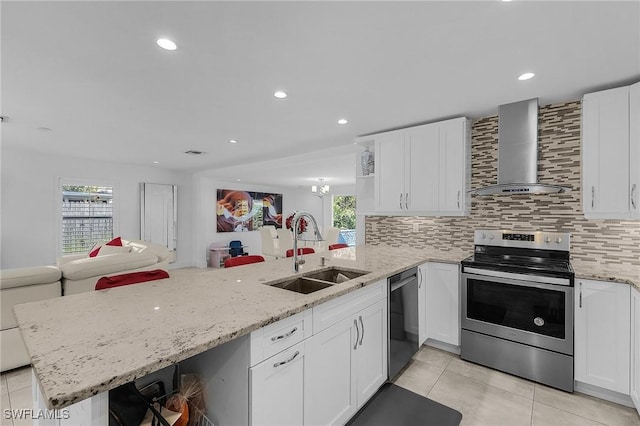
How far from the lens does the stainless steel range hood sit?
2566 mm

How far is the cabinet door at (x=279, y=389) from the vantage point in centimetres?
117

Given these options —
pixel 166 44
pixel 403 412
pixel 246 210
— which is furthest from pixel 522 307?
pixel 246 210

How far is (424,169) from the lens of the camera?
3.14 meters

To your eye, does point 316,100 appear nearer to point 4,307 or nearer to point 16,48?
point 16,48

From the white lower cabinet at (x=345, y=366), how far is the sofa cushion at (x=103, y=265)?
261 cm

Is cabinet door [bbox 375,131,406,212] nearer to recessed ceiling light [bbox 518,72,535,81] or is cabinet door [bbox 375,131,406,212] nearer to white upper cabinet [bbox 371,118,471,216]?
white upper cabinet [bbox 371,118,471,216]

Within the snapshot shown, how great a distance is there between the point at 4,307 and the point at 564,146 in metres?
5.07

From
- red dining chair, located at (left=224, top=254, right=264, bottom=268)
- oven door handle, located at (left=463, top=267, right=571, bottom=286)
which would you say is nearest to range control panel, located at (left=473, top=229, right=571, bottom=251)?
oven door handle, located at (left=463, top=267, right=571, bottom=286)

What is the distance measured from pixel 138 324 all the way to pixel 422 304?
93.2 inches

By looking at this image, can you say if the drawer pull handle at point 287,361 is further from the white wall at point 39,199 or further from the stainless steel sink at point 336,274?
the white wall at point 39,199

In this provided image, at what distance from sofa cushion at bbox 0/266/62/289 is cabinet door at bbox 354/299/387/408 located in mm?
2804

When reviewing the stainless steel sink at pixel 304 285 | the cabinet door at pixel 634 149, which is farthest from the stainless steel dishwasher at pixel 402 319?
the cabinet door at pixel 634 149

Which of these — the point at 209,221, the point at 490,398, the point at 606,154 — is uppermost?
the point at 606,154

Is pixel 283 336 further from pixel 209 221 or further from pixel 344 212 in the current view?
pixel 344 212
